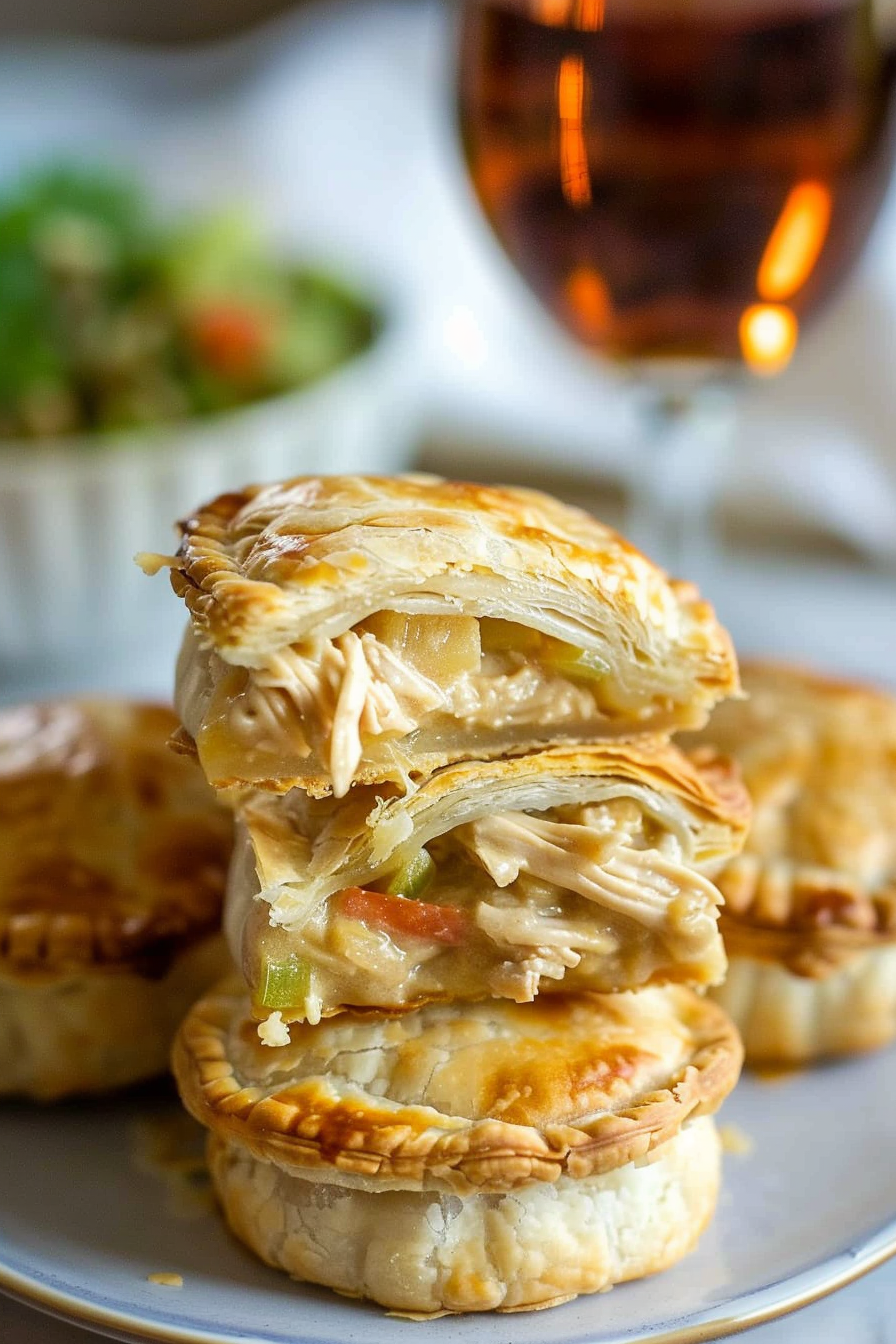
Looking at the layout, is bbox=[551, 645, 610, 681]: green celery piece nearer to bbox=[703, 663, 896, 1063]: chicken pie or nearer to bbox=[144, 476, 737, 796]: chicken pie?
bbox=[144, 476, 737, 796]: chicken pie

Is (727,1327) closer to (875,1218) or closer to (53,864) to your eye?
(875,1218)

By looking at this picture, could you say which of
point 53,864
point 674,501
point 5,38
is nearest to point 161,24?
point 5,38

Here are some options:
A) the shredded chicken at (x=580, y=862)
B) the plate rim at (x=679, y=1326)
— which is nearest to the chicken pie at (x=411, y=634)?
the shredded chicken at (x=580, y=862)

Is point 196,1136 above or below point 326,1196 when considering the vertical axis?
below

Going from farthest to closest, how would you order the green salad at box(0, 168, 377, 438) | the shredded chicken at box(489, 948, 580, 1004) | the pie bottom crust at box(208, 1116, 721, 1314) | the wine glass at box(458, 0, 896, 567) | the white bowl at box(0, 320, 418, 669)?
the green salad at box(0, 168, 377, 438)
the white bowl at box(0, 320, 418, 669)
the wine glass at box(458, 0, 896, 567)
the shredded chicken at box(489, 948, 580, 1004)
the pie bottom crust at box(208, 1116, 721, 1314)

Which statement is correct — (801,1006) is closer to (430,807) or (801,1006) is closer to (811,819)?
(811,819)

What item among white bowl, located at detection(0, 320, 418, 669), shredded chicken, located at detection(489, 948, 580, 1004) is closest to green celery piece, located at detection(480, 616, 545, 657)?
shredded chicken, located at detection(489, 948, 580, 1004)
